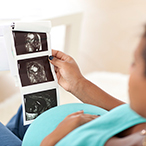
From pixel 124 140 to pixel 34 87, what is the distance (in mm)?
426

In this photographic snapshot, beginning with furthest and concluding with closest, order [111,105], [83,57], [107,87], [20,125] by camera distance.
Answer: [83,57] → [107,87] → [20,125] → [111,105]

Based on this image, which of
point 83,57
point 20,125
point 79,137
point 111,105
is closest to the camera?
A: point 79,137

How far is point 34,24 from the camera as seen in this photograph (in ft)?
2.76

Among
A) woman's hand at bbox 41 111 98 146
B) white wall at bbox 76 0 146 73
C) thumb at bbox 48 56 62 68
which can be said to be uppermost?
thumb at bbox 48 56 62 68

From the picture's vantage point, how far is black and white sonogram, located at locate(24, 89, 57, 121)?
86cm

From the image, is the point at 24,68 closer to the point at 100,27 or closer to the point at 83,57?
the point at 83,57

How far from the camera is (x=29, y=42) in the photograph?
85 cm

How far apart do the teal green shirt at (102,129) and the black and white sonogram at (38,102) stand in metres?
0.33

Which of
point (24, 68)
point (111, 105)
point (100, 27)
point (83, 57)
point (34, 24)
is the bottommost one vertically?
point (83, 57)

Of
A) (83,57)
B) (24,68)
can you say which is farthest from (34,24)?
(83,57)

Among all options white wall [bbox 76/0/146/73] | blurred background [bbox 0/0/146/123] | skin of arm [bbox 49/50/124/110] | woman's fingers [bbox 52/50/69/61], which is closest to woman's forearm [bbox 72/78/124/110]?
skin of arm [bbox 49/50/124/110]

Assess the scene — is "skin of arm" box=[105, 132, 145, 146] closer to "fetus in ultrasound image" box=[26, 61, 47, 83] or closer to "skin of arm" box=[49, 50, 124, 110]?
"skin of arm" box=[49, 50, 124, 110]

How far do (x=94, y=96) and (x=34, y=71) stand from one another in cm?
24

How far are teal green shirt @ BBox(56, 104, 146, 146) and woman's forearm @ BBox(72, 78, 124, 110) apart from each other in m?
0.18
